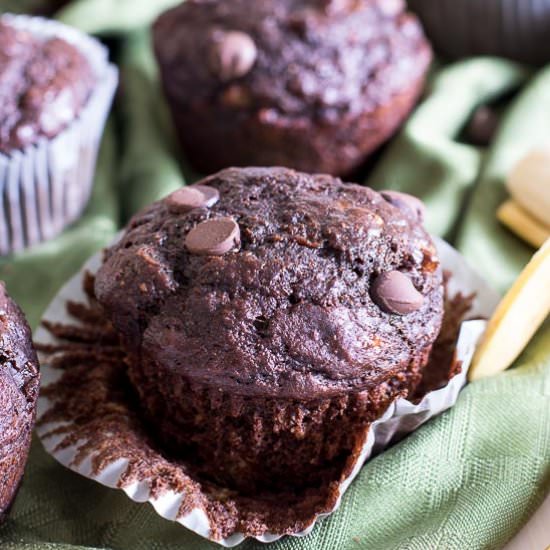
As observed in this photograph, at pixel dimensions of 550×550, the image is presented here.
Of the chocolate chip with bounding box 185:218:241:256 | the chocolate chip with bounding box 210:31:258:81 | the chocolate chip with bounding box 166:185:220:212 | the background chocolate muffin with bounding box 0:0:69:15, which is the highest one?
the chocolate chip with bounding box 185:218:241:256

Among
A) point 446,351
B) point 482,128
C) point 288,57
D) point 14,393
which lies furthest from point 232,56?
point 14,393

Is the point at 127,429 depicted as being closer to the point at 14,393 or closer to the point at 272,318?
the point at 14,393

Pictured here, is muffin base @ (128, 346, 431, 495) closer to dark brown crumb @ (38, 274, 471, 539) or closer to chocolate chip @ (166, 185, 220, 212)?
dark brown crumb @ (38, 274, 471, 539)

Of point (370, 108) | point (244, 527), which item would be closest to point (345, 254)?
point (244, 527)

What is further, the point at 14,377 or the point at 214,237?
the point at 214,237

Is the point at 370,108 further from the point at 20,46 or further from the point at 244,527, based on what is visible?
the point at 244,527

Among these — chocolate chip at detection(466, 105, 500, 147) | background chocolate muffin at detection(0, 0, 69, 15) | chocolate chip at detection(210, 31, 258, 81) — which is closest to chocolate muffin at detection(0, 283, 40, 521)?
chocolate chip at detection(210, 31, 258, 81)
